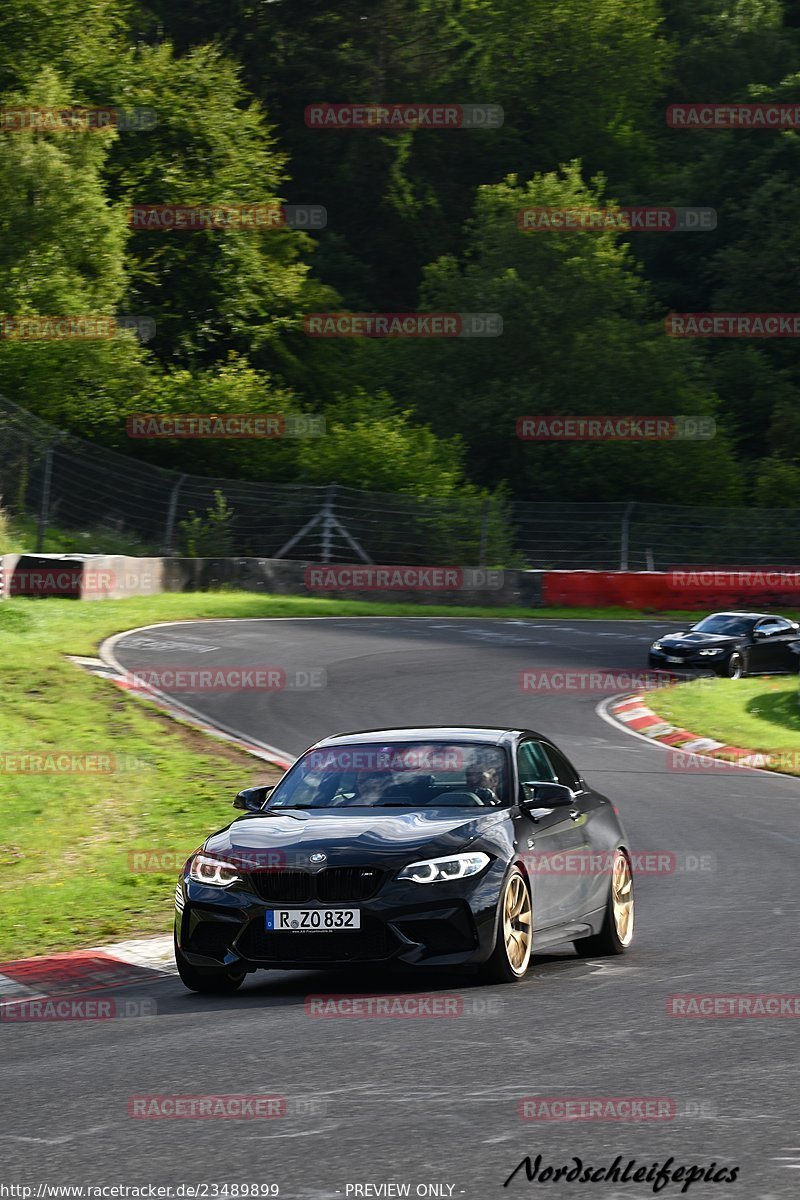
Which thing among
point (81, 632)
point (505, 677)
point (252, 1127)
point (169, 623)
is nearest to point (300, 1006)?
point (252, 1127)

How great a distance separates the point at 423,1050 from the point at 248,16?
63553 mm

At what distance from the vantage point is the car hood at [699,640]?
27828 millimetres

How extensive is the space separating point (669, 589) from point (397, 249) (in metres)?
34.6

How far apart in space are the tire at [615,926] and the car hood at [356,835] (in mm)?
1196

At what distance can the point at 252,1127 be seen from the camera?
571 cm

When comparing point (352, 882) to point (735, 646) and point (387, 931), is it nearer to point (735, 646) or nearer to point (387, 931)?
point (387, 931)

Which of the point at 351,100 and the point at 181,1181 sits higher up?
the point at 351,100

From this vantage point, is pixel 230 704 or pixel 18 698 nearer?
pixel 18 698

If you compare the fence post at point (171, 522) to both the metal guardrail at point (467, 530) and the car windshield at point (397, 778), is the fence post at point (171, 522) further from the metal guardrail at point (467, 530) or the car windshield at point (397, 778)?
the car windshield at point (397, 778)

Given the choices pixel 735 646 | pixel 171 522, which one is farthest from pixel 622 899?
pixel 171 522

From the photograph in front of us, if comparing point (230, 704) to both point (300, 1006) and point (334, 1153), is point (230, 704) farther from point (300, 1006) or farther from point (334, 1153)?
point (334, 1153)

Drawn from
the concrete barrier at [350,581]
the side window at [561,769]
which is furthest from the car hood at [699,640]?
the side window at [561,769]

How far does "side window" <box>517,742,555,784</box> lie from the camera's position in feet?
32.1

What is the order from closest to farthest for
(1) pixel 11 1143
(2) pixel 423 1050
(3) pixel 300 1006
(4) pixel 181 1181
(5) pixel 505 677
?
(4) pixel 181 1181, (1) pixel 11 1143, (2) pixel 423 1050, (3) pixel 300 1006, (5) pixel 505 677
